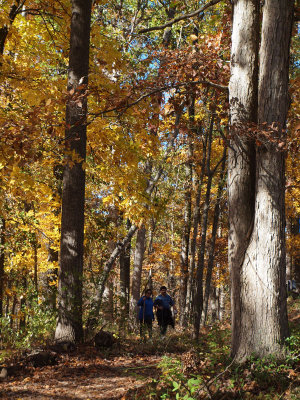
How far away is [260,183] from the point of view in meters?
5.08

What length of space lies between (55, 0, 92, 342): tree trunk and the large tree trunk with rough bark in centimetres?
300

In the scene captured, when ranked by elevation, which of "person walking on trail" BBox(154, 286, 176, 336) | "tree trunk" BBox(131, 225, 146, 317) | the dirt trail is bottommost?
the dirt trail

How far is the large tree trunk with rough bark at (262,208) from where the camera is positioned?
4.84 m

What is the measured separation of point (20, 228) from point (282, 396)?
327 inches

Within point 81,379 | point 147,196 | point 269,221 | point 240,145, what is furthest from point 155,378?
point 147,196

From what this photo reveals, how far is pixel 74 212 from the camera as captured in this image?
7371 mm

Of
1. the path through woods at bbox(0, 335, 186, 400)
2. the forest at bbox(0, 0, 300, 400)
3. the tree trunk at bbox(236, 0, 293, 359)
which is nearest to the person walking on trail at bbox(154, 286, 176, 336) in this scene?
the forest at bbox(0, 0, 300, 400)

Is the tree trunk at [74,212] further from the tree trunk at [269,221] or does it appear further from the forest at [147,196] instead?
the tree trunk at [269,221]

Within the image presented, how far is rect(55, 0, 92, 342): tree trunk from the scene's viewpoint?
7.05 meters

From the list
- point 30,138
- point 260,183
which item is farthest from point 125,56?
point 260,183

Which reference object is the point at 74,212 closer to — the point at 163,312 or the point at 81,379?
the point at 81,379

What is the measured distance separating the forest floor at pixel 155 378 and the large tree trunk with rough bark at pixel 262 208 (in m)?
0.35

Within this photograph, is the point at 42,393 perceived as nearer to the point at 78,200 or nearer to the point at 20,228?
the point at 78,200

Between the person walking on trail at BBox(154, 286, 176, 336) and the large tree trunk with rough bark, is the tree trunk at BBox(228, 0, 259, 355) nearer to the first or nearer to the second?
the large tree trunk with rough bark
